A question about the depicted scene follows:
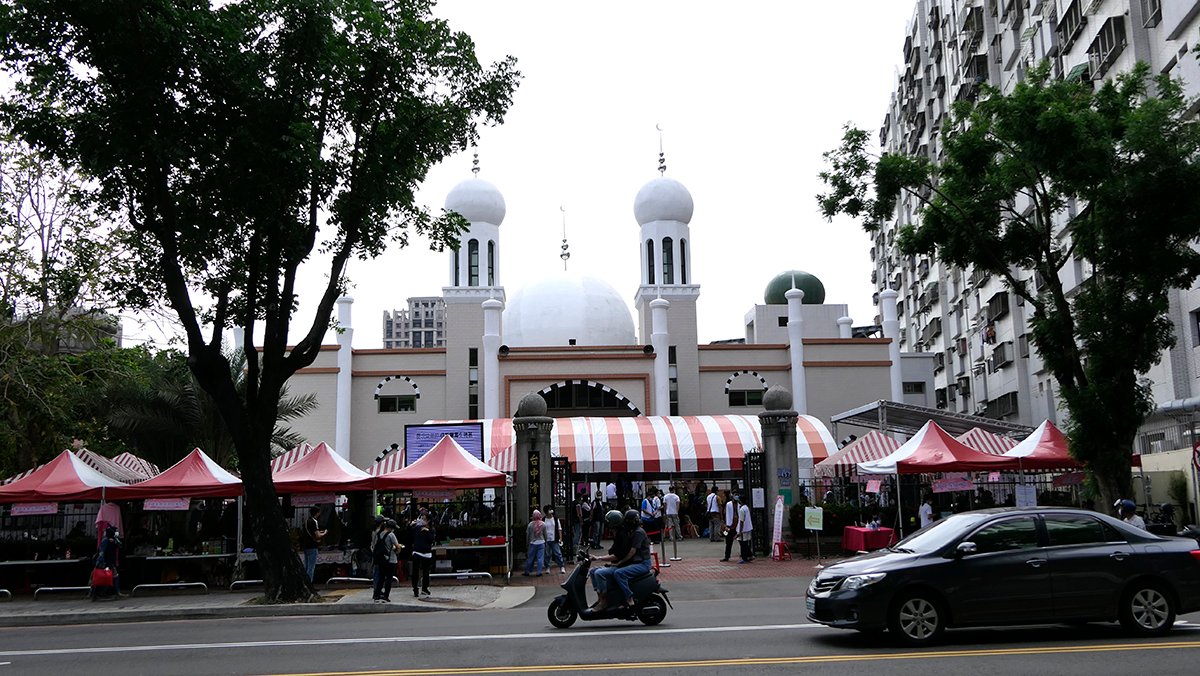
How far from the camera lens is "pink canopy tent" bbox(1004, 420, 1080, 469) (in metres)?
23.0

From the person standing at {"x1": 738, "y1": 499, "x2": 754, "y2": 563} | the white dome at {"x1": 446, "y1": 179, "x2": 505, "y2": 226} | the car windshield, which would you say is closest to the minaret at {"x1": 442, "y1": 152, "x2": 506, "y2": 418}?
the white dome at {"x1": 446, "y1": 179, "x2": 505, "y2": 226}

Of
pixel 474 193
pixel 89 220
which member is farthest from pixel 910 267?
pixel 89 220

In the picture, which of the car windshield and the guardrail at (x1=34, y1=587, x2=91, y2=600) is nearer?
the car windshield

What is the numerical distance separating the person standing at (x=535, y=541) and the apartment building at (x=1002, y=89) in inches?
427

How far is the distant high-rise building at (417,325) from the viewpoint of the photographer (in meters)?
161

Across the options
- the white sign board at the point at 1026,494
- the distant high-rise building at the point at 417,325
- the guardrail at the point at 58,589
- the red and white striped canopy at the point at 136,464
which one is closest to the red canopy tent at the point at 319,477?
the guardrail at the point at 58,589

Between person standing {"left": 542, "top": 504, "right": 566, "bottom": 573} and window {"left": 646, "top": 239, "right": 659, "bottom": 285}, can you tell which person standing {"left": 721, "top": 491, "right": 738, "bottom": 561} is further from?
window {"left": 646, "top": 239, "right": 659, "bottom": 285}

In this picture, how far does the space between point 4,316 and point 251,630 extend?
1319cm

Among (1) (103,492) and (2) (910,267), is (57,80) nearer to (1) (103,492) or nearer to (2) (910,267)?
(1) (103,492)

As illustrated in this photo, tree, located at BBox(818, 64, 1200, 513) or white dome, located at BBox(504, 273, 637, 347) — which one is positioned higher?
white dome, located at BBox(504, 273, 637, 347)

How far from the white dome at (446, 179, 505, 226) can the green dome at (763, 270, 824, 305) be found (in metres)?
19.0

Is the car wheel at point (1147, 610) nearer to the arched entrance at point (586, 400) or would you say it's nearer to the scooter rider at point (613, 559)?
the scooter rider at point (613, 559)

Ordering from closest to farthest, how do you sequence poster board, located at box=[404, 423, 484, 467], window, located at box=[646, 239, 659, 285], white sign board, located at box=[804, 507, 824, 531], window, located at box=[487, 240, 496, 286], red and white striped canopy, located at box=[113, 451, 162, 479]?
white sign board, located at box=[804, 507, 824, 531] → red and white striped canopy, located at box=[113, 451, 162, 479] → poster board, located at box=[404, 423, 484, 467] → window, located at box=[487, 240, 496, 286] → window, located at box=[646, 239, 659, 285]

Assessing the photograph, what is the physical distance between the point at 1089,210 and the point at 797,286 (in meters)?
42.1
